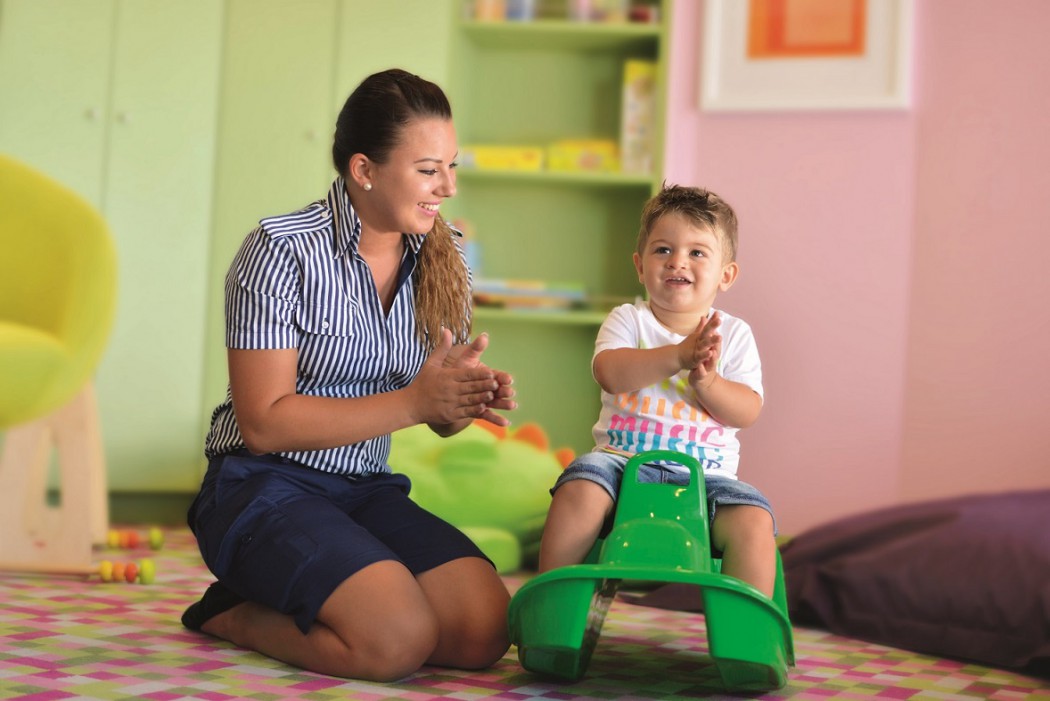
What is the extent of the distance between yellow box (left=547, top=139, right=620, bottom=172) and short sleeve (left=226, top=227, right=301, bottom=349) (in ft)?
5.66

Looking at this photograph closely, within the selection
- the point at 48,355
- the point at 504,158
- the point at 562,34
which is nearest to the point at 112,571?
the point at 48,355

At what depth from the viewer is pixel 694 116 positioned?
303cm

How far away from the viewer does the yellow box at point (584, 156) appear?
3.02m

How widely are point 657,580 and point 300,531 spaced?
0.42m

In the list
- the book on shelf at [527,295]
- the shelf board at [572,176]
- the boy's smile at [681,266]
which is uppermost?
the shelf board at [572,176]

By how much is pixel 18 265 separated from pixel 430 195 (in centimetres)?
118

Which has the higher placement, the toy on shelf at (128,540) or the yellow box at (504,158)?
the yellow box at (504,158)

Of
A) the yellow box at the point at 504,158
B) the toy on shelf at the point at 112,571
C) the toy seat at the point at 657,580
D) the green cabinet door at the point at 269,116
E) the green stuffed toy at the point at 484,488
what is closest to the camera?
the toy seat at the point at 657,580

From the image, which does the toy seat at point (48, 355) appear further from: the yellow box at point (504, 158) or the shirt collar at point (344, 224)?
the yellow box at point (504, 158)

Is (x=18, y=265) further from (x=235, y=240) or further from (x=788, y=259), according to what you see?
(x=788, y=259)

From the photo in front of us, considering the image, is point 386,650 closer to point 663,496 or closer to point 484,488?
point 663,496

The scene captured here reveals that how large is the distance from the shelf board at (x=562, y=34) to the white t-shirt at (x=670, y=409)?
1623mm

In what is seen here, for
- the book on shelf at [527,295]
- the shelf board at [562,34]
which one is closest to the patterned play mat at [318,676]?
the book on shelf at [527,295]

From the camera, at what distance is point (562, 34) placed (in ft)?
9.87
